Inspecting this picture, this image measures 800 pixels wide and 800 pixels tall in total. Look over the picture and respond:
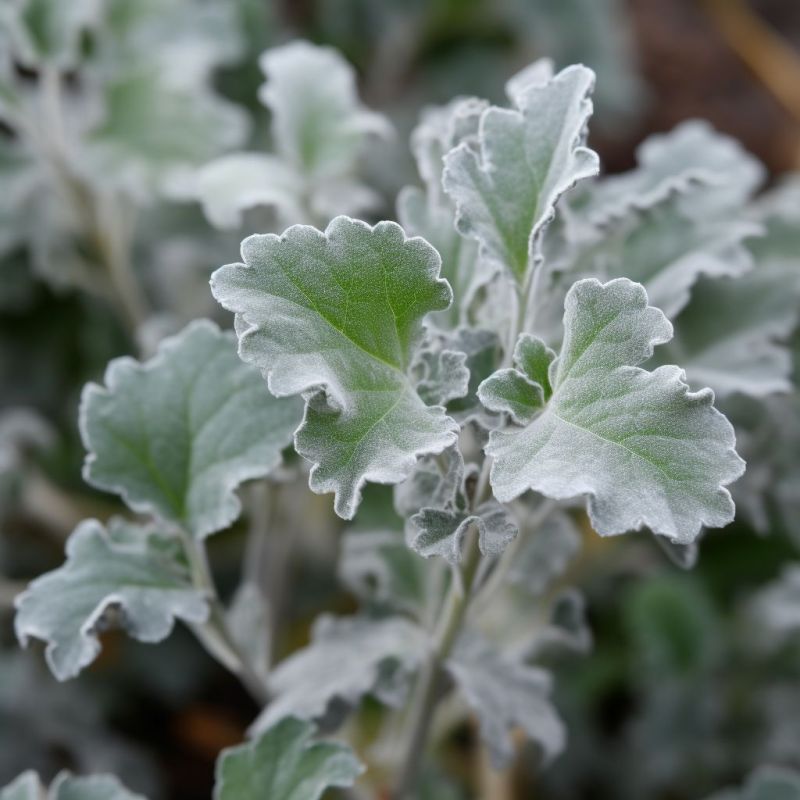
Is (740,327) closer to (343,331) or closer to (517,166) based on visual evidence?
(517,166)

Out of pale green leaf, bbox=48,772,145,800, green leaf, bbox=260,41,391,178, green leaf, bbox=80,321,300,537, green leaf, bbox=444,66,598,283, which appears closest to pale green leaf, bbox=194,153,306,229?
green leaf, bbox=260,41,391,178

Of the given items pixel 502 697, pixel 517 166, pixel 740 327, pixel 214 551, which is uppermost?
pixel 517 166

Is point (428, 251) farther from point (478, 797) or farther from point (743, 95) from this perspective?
point (743, 95)

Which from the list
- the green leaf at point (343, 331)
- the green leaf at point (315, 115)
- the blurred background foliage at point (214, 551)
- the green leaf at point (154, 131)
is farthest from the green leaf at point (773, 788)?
the green leaf at point (154, 131)

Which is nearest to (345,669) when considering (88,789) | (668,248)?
(88,789)

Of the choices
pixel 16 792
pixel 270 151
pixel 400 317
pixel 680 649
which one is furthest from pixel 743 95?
pixel 16 792

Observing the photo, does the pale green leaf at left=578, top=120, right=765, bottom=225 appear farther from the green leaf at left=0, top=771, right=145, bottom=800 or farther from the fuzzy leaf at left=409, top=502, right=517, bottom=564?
the green leaf at left=0, top=771, right=145, bottom=800
